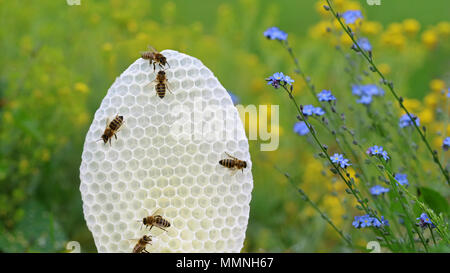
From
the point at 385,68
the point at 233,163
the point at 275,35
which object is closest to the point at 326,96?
the point at 275,35

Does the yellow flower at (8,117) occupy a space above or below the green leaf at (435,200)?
above

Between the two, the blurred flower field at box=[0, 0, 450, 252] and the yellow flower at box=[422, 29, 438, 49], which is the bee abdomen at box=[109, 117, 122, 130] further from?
the yellow flower at box=[422, 29, 438, 49]

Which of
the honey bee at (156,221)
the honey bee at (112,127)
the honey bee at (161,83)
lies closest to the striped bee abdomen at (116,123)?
the honey bee at (112,127)

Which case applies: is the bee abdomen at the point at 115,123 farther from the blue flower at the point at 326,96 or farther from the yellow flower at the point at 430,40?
the yellow flower at the point at 430,40

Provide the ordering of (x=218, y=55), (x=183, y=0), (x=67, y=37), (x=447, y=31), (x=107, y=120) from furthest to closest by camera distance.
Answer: (x=183, y=0) → (x=447, y=31) → (x=218, y=55) → (x=67, y=37) → (x=107, y=120)

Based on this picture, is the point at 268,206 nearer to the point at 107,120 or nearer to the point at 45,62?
the point at 45,62
